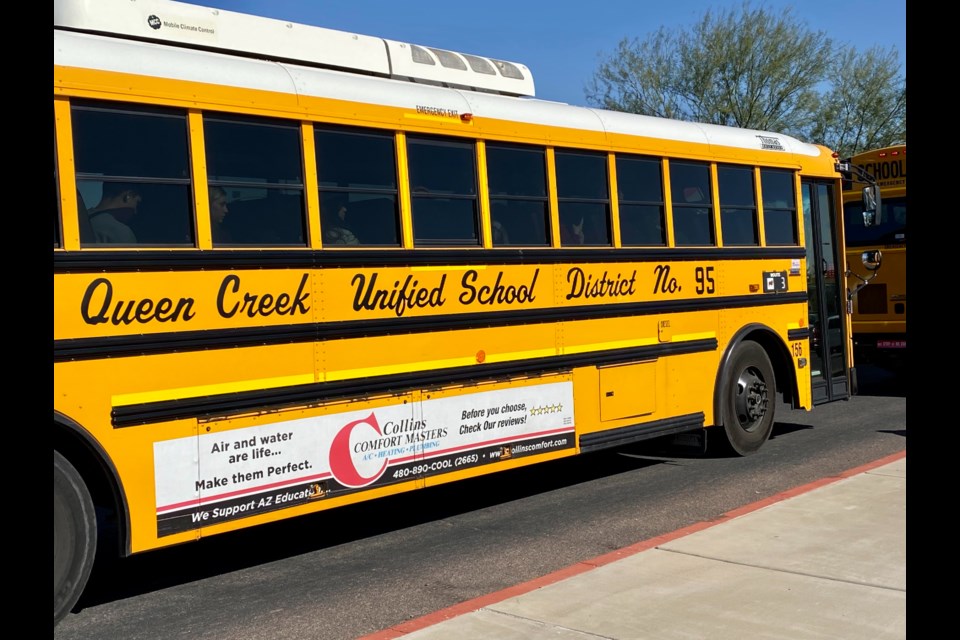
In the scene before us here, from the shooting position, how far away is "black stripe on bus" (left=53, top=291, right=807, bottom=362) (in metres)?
4.55

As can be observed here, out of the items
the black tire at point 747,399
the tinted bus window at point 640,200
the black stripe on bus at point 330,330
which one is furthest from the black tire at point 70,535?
the black tire at point 747,399

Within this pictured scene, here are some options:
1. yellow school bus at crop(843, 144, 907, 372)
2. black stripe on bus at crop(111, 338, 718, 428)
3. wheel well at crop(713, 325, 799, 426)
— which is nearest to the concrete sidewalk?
black stripe on bus at crop(111, 338, 718, 428)

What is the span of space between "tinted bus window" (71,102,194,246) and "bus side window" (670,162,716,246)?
4160mm

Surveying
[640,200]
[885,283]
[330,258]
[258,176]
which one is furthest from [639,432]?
[885,283]

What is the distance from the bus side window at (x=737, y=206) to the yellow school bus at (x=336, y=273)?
0.06 metres

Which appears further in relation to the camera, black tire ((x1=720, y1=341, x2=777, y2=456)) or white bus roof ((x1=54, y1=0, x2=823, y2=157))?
black tire ((x1=720, y1=341, x2=777, y2=456))

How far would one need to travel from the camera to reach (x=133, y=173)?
187 inches

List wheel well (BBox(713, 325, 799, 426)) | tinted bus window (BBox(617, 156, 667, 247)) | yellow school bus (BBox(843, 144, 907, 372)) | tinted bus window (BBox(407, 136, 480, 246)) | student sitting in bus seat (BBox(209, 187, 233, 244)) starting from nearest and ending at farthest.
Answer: student sitting in bus seat (BBox(209, 187, 233, 244)), tinted bus window (BBox(407, 136, 480, 246)), tinted bus window (BBox(617, 156, 667, 247)), wheel well (BBox(713, 325, 799, 426)), yellow school bus (BBox(843, 144, 907, 372))

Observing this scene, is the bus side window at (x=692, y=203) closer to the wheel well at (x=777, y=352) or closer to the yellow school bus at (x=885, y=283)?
the wheel well at (x=777, y=352)

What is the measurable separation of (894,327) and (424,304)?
343 inches

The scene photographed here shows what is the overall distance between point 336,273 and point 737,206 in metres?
4.31

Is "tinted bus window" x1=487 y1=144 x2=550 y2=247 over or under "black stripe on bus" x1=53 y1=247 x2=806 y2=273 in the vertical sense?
over

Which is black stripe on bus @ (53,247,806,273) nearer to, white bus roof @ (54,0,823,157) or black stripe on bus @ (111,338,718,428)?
black stripe on bus @ (111,338,718,428)

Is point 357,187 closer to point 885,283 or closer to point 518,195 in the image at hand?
point 518,195
